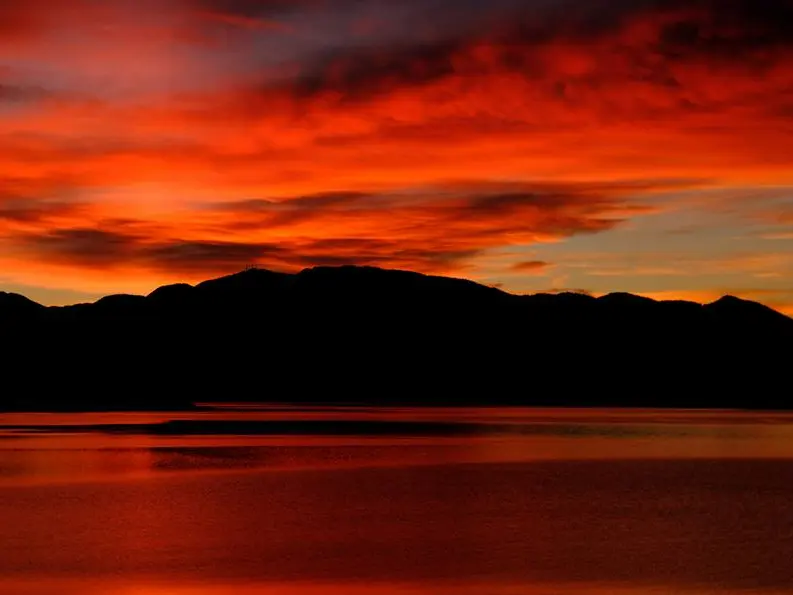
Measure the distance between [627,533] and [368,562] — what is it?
982 cm

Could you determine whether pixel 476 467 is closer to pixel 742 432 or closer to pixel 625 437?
pixel 625 437

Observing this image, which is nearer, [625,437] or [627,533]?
[627,533]

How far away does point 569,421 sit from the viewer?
440ft

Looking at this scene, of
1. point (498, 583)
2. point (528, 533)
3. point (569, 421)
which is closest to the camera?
point (498, 583)

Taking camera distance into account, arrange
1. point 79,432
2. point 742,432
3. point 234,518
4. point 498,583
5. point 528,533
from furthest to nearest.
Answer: point 742,432
point 79,432
point 234,518
point 528,533
point 498,583

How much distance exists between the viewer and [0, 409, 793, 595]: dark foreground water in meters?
29.1

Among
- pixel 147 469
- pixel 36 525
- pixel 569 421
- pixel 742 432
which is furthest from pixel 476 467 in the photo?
pixel 569 421

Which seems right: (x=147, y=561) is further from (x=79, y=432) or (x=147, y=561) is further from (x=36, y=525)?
(x=79, y=432)

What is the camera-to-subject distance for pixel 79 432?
95500 mm

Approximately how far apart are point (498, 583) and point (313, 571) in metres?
4.51

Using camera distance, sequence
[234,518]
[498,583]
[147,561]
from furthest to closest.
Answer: [234,518] → [147,561] → [498,583]

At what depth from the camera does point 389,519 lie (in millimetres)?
40812

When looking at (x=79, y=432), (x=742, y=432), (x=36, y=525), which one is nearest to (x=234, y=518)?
(x=36, y=525)

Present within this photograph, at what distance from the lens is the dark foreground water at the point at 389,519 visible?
29125 mm
